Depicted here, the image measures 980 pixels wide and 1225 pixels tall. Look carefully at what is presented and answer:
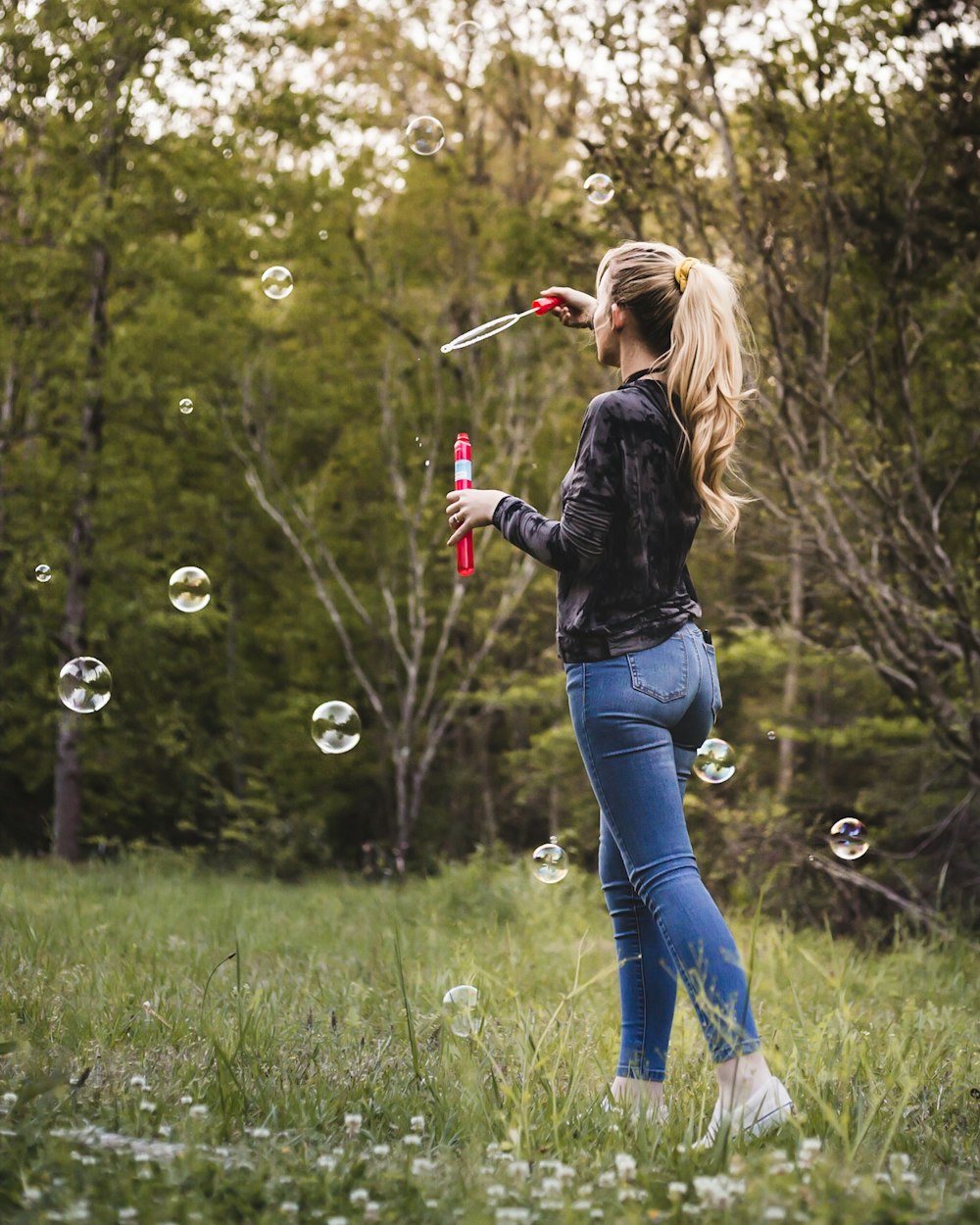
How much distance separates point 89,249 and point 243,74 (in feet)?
6.35

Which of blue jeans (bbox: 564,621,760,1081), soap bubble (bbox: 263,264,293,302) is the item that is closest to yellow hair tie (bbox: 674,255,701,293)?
blue jeans (bbox: 564,621,760,1081)

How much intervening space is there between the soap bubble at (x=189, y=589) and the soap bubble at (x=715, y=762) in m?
1.72

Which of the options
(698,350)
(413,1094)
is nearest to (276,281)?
(698,350)

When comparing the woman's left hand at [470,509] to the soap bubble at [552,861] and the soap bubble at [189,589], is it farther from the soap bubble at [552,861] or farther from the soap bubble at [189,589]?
the soap bubble at [189,589]

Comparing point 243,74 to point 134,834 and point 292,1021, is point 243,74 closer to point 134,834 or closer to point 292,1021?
point 134,834

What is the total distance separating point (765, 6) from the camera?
5.41 metres

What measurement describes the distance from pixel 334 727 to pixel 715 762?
4.04 feet

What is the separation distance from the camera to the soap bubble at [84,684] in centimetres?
402

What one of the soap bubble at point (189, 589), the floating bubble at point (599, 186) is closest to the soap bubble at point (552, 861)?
the soap bubble at point (189, 589)

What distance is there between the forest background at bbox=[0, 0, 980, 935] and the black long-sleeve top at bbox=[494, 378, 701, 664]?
34.8 inches

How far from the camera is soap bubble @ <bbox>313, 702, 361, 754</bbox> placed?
399 cm

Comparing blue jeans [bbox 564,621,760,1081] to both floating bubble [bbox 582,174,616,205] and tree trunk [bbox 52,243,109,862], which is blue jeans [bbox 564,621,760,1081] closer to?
floating bubble [bbox 582,174,616,205]

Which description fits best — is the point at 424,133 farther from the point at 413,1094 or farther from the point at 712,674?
Answer: the point at 413,1094

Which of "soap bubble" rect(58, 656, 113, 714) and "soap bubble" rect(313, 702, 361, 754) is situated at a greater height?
"soap bubble" rect(58, 656, 113, 714)
